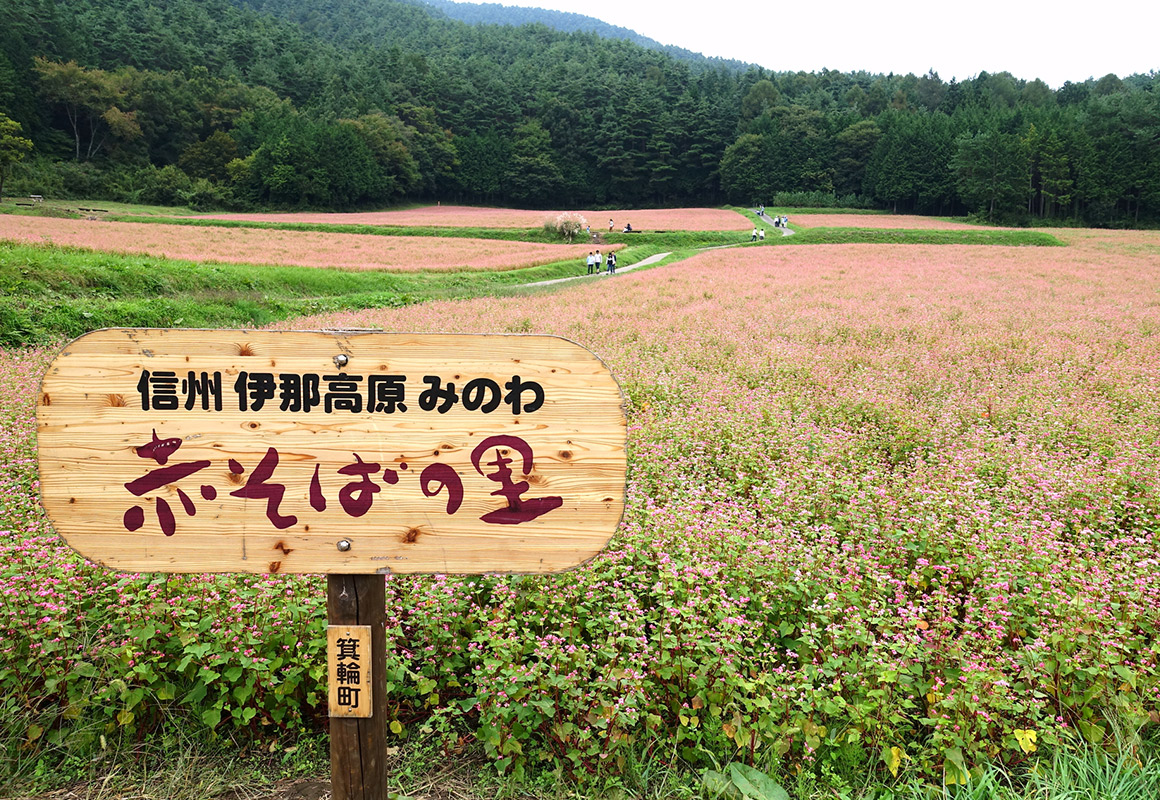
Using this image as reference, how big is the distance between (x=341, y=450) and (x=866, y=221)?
222 ft

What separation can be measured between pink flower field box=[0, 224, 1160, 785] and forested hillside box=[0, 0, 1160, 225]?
70940 mm

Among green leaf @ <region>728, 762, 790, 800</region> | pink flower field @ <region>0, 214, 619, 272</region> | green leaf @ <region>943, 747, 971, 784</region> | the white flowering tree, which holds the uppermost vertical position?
the white flowering tree

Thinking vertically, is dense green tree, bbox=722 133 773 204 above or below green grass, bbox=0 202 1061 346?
above

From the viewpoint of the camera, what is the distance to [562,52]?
12925cm

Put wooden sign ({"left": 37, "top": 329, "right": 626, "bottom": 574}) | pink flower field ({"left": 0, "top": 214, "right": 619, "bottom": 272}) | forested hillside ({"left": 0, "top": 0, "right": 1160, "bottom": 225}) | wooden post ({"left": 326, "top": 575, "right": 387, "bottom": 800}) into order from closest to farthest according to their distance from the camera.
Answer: wooden sign ({"left": 37, "top": 329, "right": 626, "bottom": 574}) < wooden post ({"left": 326, "top": 575, "right": 387, "bottom": 800}) < pink flower field ({"left": 0, "top": 214, "right": 619, "bottom": 272}) < forested hillside ({"left": 0, "top": 0, "right": 1160, "bottom": 225})

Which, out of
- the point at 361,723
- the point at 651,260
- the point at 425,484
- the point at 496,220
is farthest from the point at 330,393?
A: the point at 496,220

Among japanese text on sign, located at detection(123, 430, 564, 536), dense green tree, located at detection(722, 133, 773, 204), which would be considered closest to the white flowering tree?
dense green tree, located at detection(722, 133, 773, 204)

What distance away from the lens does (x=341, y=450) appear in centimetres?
229

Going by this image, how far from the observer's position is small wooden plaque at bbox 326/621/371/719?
2355 mm

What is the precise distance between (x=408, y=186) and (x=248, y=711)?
84496 mm

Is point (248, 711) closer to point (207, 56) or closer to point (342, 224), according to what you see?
point (342, 224)

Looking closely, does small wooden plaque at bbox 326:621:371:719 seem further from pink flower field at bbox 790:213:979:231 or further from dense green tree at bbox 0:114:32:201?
dense green tree at bbox 0:114:32:201

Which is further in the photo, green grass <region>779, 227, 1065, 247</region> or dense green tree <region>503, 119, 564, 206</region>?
dense green tree <region>503, 119, 564, 206</region>

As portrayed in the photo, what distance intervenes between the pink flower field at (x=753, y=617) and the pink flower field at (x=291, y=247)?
73.4 feet
